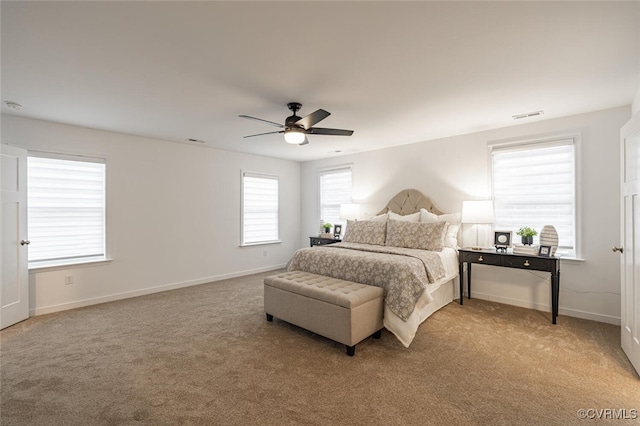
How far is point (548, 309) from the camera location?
3801mm

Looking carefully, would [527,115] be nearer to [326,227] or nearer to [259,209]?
[326,227]

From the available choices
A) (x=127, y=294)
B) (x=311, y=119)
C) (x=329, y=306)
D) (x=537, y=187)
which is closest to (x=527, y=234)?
(x=537, y=187)

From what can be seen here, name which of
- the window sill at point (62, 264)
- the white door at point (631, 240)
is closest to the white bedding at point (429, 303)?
the white door at point (631, 240)

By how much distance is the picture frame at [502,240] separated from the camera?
3.90 metres

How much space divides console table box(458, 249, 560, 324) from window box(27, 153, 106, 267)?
5194 mm

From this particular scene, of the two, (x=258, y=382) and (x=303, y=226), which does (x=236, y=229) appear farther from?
(x=258, y=382)

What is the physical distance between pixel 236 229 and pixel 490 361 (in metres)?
4.65

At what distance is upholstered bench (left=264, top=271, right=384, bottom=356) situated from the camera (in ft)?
8.87

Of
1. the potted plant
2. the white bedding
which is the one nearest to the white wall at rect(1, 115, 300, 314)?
the white bedding

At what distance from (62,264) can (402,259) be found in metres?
4.41

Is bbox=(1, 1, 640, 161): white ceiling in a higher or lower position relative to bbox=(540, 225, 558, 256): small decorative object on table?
higher

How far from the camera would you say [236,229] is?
5.87 meters

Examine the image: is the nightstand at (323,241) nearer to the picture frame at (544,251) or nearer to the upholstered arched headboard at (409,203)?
the upholstered arched headboard at (409,203)

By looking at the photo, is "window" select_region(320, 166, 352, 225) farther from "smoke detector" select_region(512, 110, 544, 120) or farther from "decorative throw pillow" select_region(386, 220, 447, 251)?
"smoke detector" select_region(512, 110, 544, 120)
